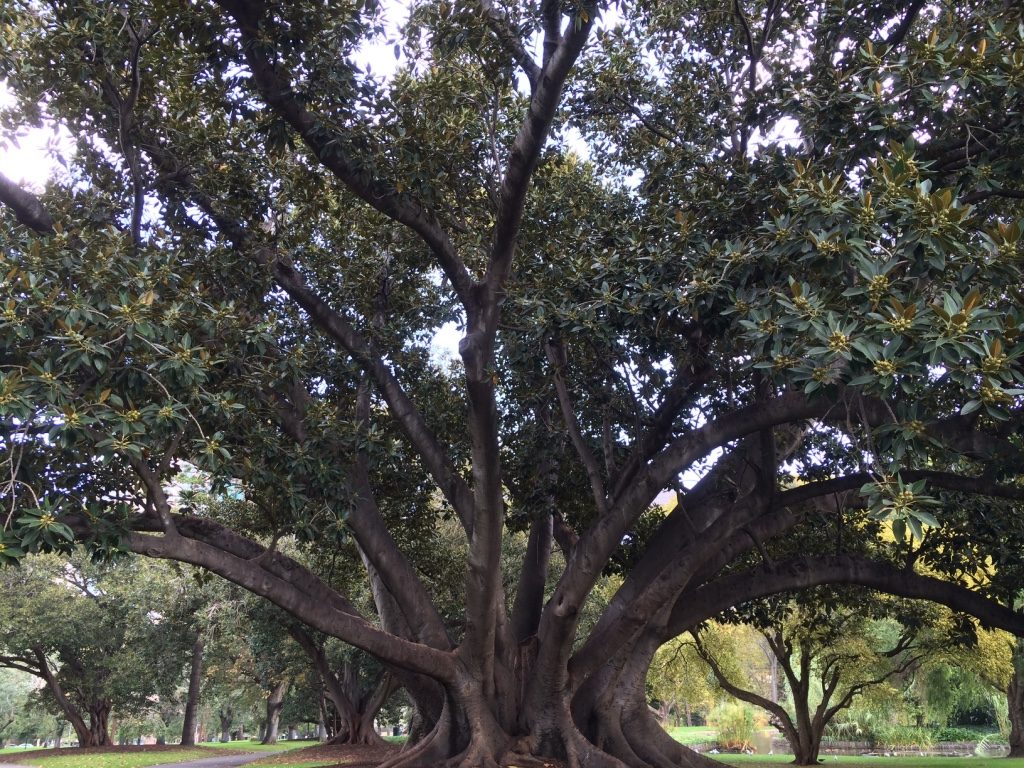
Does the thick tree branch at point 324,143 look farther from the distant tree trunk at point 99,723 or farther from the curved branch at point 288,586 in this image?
the distant tree trunk at point 99,723

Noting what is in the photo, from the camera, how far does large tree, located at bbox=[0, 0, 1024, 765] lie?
5.52m

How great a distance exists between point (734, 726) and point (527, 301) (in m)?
31.1

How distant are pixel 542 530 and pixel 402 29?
694 cm

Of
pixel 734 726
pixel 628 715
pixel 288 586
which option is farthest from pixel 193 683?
pixel 288 586

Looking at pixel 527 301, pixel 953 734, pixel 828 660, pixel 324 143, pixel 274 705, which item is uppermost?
pixel 324 143

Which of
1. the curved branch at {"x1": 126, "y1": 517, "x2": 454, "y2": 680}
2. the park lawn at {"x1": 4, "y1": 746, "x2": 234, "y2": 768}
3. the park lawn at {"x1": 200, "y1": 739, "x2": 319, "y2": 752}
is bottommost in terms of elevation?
the park lawn at {"x1": 200, "y1": 739, "x2": 319, "y2": 752}

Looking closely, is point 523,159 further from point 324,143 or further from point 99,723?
point 99,723

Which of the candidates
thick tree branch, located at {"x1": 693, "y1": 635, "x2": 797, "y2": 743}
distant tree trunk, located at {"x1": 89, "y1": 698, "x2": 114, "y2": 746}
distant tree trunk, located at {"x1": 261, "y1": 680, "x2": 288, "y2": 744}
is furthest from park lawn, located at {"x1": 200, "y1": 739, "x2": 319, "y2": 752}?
thick tree branch, located at {"x1": 693, "y1": 635, "x2": 797, "y2": 743}

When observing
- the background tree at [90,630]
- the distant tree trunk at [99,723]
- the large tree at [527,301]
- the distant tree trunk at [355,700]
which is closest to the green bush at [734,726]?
the distant tree trunk at [355,700]

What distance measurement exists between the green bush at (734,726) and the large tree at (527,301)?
23.6 m

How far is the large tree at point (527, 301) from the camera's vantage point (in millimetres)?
→ 5523

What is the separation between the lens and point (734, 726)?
33.2 m

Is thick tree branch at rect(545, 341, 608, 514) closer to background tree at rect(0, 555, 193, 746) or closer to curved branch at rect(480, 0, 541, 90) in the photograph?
curved branch at rect(480, 0, 541, 90)

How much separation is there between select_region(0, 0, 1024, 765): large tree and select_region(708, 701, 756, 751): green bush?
23.6 metres
